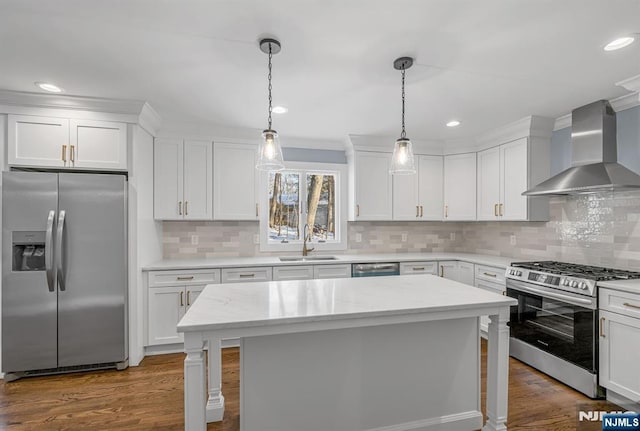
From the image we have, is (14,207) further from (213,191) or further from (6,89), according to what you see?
(213,191)

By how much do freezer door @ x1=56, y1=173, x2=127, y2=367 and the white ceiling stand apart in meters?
0.86

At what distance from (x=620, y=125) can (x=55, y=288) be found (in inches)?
203

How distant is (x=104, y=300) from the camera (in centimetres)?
285

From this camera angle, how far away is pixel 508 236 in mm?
4016

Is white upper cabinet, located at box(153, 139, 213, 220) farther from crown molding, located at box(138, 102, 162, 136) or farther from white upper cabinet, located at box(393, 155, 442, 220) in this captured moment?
white upper cabinet, located at box(393, 155, 442, 220)

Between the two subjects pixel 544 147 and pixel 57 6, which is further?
pixel 544 147

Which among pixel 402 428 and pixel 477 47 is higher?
pixel 477 47

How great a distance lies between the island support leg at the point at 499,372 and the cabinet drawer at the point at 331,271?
6.14ft

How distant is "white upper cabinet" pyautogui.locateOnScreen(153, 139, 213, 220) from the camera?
351 centimetres

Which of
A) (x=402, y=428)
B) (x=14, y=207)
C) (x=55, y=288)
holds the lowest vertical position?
(x=402, y=428)

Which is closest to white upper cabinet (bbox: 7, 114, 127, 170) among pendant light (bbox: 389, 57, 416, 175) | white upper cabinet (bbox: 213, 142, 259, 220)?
white upper cabinet (bbox: 213, 142, 259, 220)

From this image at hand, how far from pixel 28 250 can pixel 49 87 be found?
138 centimetres

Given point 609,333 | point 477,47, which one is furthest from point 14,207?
point 609,333

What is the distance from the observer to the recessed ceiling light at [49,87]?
2.51m
